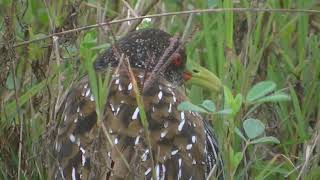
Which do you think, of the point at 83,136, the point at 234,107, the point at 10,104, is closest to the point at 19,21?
the point at 10,104

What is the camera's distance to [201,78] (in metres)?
4.70

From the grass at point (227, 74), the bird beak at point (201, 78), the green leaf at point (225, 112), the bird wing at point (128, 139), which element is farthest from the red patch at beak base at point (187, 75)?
the green leaf at point (225, 112)

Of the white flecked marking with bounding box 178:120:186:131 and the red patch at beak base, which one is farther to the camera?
the red patch at beak base

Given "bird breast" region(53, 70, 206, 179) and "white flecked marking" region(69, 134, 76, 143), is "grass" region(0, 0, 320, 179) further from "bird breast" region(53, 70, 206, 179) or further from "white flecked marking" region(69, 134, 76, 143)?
"white flecked marking" region(69, 134, 76, 143)

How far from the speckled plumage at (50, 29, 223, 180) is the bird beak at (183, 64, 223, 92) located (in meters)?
0.16

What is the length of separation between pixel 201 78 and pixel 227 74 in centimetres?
33

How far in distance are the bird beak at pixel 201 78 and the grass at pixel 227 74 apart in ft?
0.17

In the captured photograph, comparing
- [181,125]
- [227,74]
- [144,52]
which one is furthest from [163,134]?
[144,52]

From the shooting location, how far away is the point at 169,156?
158 inches

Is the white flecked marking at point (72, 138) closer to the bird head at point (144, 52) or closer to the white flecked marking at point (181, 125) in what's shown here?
the white flecked marking at point (181, 125)

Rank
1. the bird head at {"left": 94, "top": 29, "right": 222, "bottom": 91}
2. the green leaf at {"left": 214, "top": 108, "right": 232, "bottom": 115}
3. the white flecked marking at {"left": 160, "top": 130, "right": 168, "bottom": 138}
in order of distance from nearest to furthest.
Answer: the green leaf at {"left": 214, "top": 108, "right": 232, "bottom": 115}
the white flecked marking at {"left": 160, "top": 130, "right": 168, "bottom": 138}
the bird head at {"left": 94, "top": 29, "right": 222, "bottom": 91}

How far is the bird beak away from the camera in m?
4.53

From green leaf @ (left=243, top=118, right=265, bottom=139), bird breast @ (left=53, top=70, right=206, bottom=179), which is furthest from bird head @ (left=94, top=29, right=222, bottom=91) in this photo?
green leaf @ (left=243, top=118, right=265, bottom=139)

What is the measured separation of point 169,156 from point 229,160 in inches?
10.6
